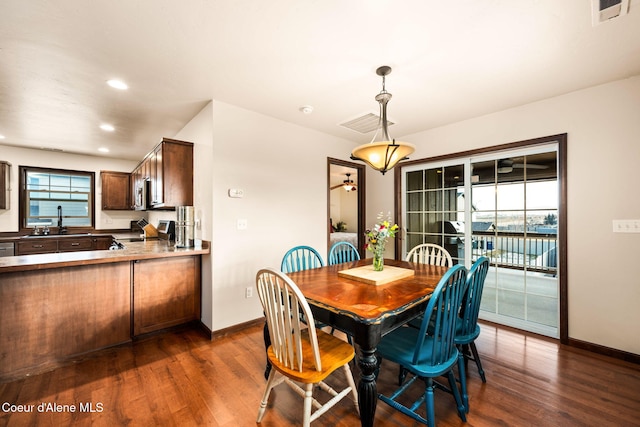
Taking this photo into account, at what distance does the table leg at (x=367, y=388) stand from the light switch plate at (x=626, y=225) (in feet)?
9.00

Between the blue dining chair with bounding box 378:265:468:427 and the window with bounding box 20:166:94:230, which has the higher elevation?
the window with bounding box 20:166:94:230

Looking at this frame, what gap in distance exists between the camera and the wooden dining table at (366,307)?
4.53ft

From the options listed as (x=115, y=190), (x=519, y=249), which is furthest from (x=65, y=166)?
(x=519, y=249)

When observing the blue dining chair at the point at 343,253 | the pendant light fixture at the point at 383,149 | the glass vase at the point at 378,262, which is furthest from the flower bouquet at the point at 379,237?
the blue dining chair at the point at 343,253

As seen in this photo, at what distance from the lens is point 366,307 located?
4.86 feet

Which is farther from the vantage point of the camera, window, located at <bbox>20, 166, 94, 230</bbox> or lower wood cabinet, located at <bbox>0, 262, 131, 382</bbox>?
window, located at <bbox>20, 166, 94, 230</bbox>

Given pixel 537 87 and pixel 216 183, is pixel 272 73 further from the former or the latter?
pixel 537 87

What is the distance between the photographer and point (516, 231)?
123 inches

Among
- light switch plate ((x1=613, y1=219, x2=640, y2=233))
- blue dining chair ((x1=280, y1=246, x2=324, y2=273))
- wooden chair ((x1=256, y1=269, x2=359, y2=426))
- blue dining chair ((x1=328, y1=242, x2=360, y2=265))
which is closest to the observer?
wooden chair ((x1=256, y1=269, x2=359, y2=426))

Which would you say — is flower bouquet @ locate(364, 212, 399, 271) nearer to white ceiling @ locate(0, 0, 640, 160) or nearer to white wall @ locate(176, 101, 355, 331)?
white ceiling @ locate(0, 0, 640, 160)

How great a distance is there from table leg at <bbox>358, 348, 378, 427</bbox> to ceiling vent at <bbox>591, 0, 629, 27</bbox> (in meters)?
2.38

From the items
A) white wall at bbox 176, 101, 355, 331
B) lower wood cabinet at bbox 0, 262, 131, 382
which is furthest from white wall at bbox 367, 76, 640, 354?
lower wood cabinet at bbox 0, 262, 131, 382

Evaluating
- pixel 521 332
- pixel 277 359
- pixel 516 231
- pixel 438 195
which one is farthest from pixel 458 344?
pixel 438 195

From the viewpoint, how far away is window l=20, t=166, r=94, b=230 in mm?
4859
